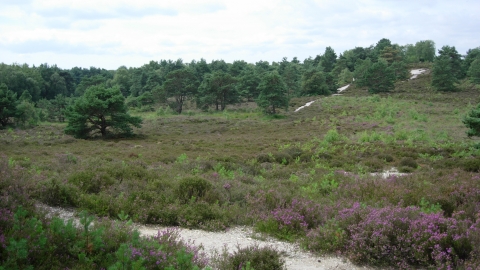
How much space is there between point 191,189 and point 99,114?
28779 mm

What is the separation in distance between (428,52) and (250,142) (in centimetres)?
10467

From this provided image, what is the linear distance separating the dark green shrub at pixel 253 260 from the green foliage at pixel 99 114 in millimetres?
30442

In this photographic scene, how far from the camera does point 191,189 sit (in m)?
7.62

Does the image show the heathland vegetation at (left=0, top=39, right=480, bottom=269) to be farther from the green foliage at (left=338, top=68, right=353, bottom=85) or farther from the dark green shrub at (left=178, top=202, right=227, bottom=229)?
the green foliage at (left=338, top=68, right=353, bottom=85)

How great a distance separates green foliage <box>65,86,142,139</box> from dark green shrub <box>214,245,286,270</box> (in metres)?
30.4

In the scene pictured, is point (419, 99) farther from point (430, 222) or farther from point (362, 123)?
point (430, 222)

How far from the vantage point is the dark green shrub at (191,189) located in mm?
7375

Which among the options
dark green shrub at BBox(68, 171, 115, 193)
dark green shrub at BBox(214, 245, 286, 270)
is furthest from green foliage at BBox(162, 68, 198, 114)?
dark green shrub at BBox(214, 245, 286, 270)

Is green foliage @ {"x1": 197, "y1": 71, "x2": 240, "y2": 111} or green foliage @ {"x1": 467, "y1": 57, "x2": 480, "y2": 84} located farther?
green foliage @ {"x1": 467, "y1": 57, "x2": 480, "y2": 84}

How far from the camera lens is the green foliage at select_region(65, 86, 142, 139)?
32188 millimetres

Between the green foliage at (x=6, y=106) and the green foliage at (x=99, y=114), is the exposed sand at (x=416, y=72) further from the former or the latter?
the green foliage at (x=6, y=106)

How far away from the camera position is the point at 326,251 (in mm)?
5035

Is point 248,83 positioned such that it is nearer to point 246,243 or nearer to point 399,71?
point 399,71

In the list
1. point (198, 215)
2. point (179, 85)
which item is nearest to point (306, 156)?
point (198, 215)
